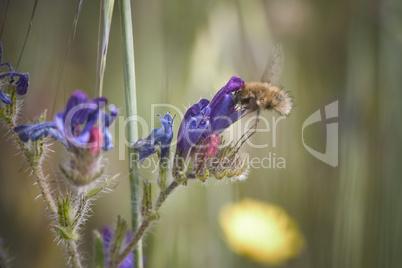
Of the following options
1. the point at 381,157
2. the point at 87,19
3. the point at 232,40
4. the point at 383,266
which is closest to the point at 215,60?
the point at 232,40

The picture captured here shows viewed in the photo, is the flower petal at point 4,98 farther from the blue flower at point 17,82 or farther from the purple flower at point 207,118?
the purple flower at point 207,118

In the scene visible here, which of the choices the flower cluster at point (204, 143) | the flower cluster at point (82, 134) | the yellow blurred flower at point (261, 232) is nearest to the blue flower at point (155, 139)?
the flower cluster at point (204, 143)

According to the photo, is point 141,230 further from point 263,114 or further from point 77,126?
point 263,114

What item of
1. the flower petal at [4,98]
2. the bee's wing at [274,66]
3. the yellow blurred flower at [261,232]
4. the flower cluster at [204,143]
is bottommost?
the yellow blurred flower at [261,232]

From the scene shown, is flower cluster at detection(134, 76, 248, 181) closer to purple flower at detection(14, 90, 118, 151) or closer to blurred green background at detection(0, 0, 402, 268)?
purple flower at detection(14, 90, 118, 151)

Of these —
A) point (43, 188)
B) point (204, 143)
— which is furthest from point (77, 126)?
point (204, 143)

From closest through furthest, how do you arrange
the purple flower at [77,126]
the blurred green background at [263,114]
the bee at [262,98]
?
the purple flower at [77,126]
the bee at [262,98]
the blurred green background at [263,114]

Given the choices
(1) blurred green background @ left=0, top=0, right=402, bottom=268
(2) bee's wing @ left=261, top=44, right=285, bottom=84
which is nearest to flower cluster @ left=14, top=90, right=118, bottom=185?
(2) bee's wing @ left=261, top=44, right=285, bottom=84
